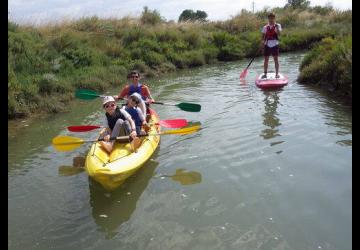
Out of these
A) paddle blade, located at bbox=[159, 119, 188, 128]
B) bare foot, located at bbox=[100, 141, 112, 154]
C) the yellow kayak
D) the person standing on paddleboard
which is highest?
the person standing on paddleboard

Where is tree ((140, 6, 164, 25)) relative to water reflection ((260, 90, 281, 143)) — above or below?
above

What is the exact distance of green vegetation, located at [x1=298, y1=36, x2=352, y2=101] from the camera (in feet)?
31.7

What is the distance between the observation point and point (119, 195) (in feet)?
18.4

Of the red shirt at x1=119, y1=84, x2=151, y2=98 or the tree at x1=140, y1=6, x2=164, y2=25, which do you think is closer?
the red shirt at x1=119, y1=84, x2=151, y2=98

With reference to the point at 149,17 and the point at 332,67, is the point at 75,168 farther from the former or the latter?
the point at 149,17

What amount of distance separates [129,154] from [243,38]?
17.2 m

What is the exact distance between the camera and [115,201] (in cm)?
546

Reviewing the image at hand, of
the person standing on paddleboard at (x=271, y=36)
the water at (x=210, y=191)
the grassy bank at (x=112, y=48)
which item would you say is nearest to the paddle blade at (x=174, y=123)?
the water at (x=210, y=191)

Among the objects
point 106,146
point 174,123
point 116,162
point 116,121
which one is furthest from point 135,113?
point 116,162

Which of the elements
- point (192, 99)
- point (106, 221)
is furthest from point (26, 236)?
point (192, 99)

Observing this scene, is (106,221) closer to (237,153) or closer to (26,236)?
(26,236)

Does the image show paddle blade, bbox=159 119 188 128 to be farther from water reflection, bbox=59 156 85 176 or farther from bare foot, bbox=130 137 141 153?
water reflection, bbox=59 156 85 176

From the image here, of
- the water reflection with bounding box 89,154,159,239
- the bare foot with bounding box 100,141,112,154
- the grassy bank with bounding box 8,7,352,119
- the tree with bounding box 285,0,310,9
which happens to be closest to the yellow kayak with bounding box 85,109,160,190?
the bare foot with bounding box 100,141,112,154

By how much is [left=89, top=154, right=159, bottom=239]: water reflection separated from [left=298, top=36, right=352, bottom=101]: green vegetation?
19.4ft
